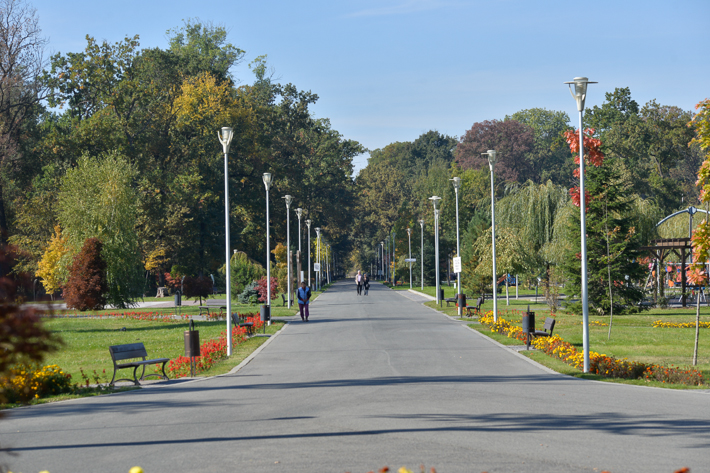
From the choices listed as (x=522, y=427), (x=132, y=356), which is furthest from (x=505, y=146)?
(x=522, y=427)

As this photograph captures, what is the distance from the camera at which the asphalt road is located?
24.0ft

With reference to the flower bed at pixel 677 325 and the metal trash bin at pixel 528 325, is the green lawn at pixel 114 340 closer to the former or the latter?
the metal trash bin at pixel 528 325

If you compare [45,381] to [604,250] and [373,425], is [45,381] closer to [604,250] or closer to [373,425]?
[373,425]

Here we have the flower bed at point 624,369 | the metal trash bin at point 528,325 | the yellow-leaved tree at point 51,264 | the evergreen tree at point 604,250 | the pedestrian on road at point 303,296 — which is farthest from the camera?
the yellow-leaved tree at point 51,264

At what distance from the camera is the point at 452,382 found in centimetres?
1288

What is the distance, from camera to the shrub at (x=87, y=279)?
3123 centimetres

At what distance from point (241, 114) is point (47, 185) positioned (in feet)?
66.9

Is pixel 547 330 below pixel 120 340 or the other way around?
the other way around

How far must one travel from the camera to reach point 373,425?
29.8ft

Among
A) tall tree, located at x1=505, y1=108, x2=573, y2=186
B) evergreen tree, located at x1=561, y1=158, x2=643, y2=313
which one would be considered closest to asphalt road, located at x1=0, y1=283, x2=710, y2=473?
evergreen tree, located at x1=561, y1=158, x2=643, y2=313

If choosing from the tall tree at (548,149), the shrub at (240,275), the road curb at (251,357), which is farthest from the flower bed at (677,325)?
the tall tree at (548,149)

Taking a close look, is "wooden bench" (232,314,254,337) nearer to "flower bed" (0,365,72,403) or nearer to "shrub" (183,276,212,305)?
"flower bed" (0,365,72,403)

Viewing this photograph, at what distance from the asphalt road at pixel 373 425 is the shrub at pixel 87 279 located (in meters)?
19.5

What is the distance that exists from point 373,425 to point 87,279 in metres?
25.9
